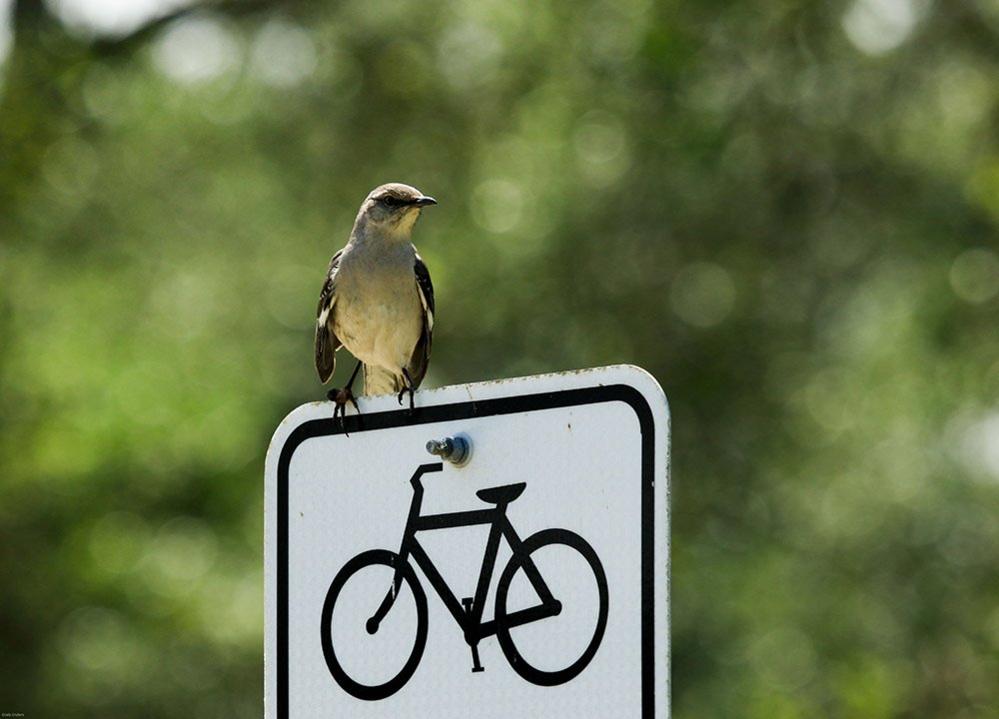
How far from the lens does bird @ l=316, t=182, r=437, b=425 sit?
6316 millimetres

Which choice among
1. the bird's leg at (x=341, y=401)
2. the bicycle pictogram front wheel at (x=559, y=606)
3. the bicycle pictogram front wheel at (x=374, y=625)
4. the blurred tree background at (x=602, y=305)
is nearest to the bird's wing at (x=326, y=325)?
the bird's leg at (x=341, y=401)

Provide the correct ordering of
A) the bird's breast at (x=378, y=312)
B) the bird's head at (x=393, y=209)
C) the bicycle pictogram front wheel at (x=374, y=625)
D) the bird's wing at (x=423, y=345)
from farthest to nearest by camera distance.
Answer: the bird's head at (x=393, y=209), the bird's wing at (x=423, y=345), the bird's breast at (x=378, y=312), the bicycle pictogram front wheel at (x=374, y=625)

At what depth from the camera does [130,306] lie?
16594 millimetres

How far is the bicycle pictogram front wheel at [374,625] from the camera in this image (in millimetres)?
3076

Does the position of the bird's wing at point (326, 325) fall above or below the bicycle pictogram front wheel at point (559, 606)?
above

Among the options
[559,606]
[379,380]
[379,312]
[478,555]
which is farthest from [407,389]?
[379,380]

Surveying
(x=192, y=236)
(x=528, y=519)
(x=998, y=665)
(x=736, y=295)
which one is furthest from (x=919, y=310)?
(x=528, y=519)

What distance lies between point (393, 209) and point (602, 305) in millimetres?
7385

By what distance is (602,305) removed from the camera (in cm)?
1412

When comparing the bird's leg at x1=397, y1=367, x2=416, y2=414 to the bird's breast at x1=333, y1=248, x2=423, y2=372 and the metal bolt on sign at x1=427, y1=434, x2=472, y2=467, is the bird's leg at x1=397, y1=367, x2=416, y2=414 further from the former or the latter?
the metal bolt on sign at x1=427, y1=434, x2=472, y2=467

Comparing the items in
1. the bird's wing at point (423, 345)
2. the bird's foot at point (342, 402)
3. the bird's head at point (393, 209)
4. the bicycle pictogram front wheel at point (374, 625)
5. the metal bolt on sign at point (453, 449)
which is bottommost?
the bicycle pictogram front wheel at point (374, 625)

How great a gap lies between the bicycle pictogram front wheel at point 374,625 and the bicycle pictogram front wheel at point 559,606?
0.20 m

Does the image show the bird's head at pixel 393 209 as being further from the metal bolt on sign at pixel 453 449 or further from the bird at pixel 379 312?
the metal bolt on sign at pixel 453 449

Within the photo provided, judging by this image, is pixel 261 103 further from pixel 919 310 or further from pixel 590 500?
pixel 590 500
